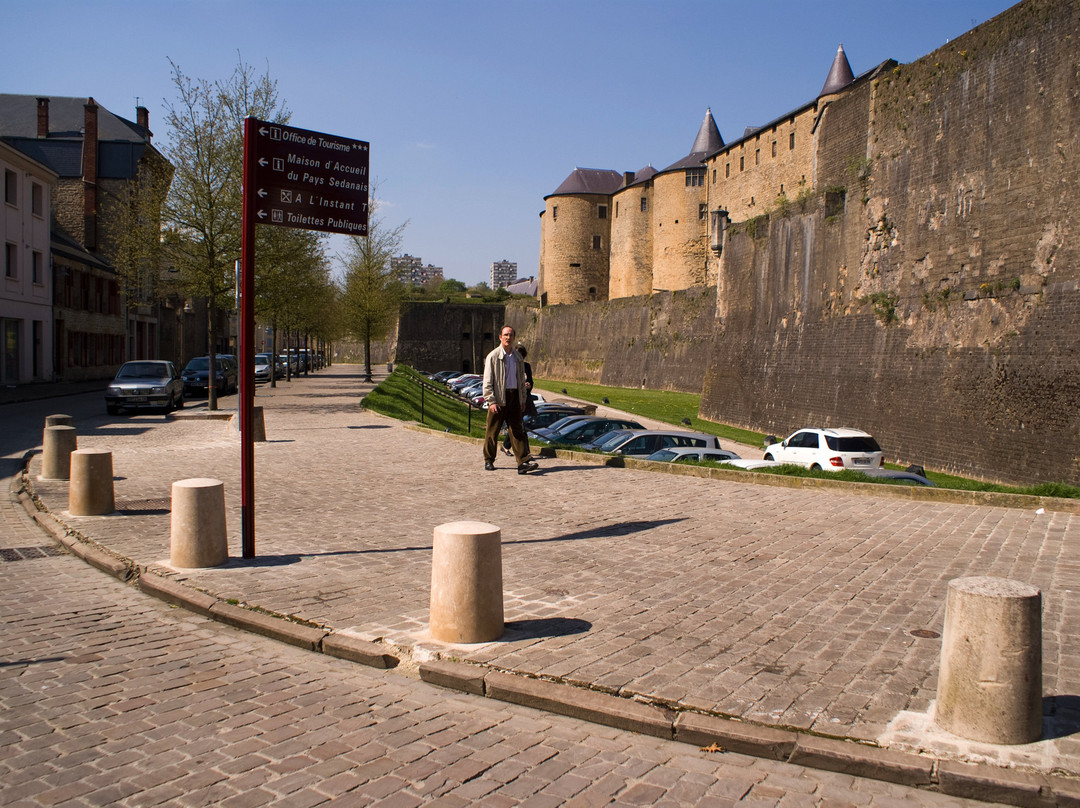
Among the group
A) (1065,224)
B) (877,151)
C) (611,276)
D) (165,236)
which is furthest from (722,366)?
(611,276)

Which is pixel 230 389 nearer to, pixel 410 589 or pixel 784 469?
pixel 784 469

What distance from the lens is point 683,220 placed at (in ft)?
222

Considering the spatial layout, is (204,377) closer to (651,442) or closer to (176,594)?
(651,442)

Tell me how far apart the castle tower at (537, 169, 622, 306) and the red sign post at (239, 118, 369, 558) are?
234ft

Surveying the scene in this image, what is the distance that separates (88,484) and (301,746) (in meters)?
6.55

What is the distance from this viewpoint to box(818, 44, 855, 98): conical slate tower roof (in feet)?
176

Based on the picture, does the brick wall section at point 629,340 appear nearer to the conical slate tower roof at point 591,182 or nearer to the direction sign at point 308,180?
the conical slate tower roof at point 591,182

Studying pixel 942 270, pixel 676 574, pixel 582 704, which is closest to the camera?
pixel 582 704

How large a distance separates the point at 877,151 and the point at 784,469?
1559 centimetres

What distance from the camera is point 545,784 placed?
3.68 metres

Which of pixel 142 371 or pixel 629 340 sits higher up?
pixel 629 340

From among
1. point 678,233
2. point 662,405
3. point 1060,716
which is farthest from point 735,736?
point 678,233

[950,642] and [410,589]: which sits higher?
[950,642]

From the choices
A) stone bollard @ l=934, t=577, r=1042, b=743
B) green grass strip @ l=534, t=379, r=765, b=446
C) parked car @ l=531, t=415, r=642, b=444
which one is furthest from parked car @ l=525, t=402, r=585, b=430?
stone bollard @ l=934, t=577, r=1042, b=743
